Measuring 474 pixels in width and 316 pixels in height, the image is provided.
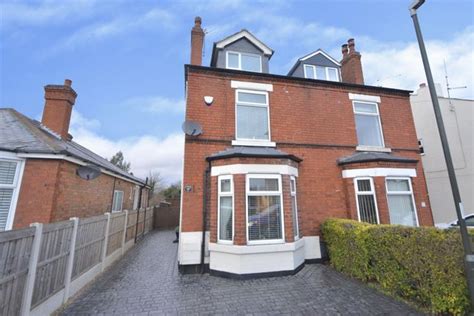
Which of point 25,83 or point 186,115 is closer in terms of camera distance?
point 186,115

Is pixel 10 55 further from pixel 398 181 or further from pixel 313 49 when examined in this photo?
pixel 398 181

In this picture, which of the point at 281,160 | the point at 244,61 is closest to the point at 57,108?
the point at 244,61

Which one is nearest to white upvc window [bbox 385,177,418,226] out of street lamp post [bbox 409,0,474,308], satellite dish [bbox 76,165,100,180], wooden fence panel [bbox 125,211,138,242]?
street lamp post [bbox 409,0,474,308]

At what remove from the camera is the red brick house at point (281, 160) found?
6.71m

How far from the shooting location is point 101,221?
23.5ft

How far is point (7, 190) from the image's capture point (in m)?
6.15

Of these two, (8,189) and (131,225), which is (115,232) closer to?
(131,225)

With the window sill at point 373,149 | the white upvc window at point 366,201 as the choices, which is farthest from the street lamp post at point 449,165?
the window sill at point 373,149

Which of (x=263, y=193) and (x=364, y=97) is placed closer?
(x=263, y=193)

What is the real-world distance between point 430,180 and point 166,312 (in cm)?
1791

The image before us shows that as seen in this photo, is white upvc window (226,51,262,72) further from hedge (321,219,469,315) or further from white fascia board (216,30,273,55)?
hedge (321,219,469,315)

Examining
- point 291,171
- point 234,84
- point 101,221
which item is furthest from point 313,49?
point 101,221

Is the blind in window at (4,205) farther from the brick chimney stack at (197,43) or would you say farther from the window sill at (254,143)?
the brick chimney stack at (197,43)

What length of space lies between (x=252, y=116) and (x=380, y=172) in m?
5.59
